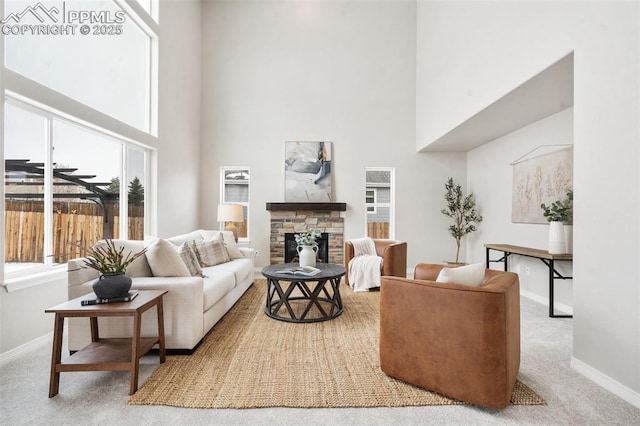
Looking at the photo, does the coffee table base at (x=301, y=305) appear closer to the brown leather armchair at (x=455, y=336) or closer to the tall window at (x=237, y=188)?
the brown leather armchair at (x=455, y=336)

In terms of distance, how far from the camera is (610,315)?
2.00m

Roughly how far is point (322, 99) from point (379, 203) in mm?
2320

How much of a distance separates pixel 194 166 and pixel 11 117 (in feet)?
10.7

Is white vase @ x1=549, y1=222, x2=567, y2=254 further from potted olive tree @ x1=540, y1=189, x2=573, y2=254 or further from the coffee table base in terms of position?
the coffee table base

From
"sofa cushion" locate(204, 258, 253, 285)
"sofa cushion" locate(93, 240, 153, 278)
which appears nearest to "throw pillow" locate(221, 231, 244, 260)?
"sofa cushion" locate(204, 258, 253, 285)

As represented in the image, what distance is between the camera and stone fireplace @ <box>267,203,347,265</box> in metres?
5.96

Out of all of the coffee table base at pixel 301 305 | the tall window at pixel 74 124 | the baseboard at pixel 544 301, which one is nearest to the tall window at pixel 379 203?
the baseboard at pixel 544 301

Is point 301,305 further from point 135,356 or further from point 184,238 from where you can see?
point 135,356

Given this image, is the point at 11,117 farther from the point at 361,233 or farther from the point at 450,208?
the point at 450,208

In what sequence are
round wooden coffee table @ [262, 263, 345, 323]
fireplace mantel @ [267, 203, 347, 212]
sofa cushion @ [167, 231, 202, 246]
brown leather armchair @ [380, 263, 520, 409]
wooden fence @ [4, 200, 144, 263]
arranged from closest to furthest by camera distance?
brown leather armchair @ [380, 263, 520, 409] → wooden fence @ [4, 200, 144, 263] → round wooden coffee table @ [262, 263, 345, 323] → sofa cushion @ [167, 231, 202, 246] → fireplace mantel @ [267, 203, 347, 212]

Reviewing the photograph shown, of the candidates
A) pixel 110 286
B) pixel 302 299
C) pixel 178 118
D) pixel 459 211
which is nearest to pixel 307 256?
pixel 302 299

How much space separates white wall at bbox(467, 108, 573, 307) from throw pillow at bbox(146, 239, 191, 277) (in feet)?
13.7

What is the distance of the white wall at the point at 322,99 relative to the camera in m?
6.09

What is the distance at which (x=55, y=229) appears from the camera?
3043 mm
